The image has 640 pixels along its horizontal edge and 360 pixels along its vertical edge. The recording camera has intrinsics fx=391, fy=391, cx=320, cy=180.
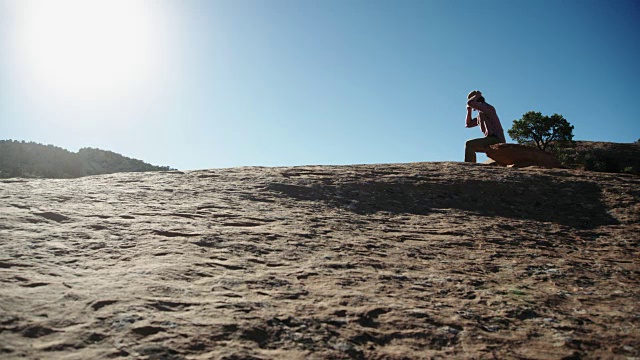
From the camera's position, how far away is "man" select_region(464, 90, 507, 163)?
10.4 m

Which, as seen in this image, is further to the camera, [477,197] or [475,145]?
[475,145]

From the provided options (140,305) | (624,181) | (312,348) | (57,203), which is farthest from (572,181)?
(57,203)

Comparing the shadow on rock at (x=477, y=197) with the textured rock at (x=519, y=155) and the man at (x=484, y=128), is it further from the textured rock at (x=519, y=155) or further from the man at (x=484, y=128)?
the man at (x=484, y=128)

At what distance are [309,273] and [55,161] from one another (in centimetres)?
2361

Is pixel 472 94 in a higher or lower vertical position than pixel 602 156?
higher

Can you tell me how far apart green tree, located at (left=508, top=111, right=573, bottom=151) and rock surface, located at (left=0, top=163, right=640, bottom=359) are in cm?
2439

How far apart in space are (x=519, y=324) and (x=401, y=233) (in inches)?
89.6

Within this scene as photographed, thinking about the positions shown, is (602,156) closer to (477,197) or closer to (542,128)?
(542,128)

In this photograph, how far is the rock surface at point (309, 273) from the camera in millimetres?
2289

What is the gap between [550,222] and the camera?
223 inches

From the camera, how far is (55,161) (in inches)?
858

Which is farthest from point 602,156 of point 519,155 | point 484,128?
point 519,155

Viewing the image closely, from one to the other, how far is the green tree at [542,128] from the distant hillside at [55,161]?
1039 inches

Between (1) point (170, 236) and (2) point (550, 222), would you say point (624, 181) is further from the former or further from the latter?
(1) point (170, 236)
